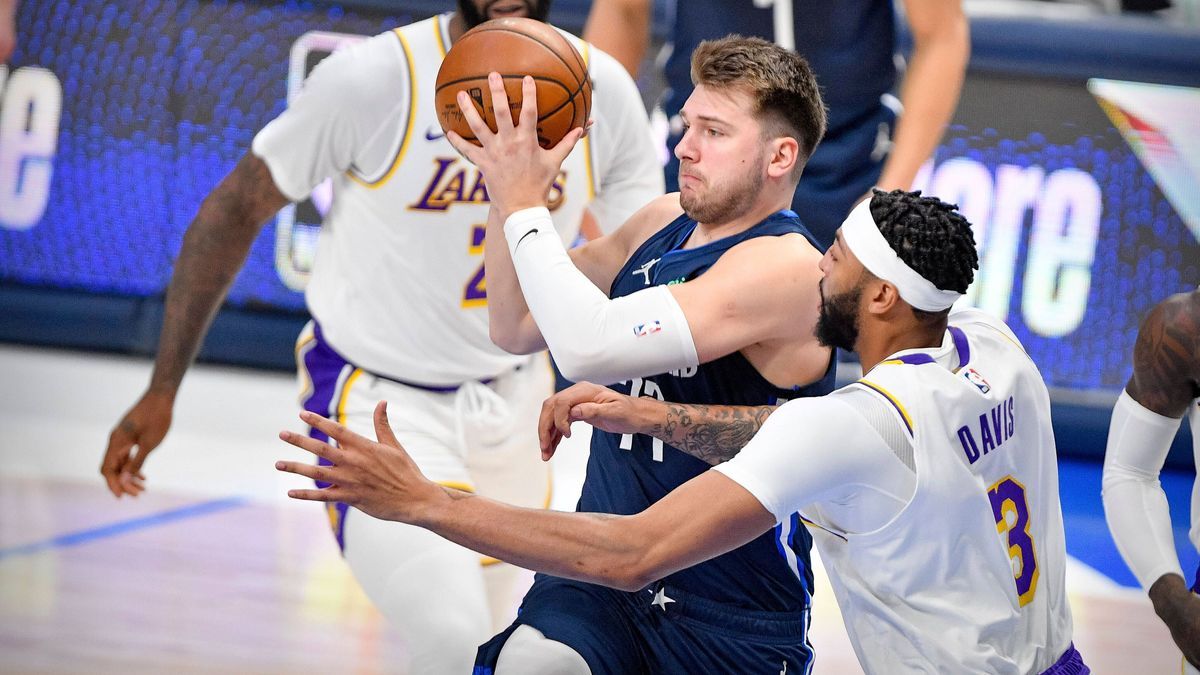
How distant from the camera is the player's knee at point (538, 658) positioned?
288cm

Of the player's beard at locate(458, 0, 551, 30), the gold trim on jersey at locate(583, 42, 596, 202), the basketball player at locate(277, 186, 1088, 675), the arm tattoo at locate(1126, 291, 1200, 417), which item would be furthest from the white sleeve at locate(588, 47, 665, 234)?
the arm tattoo at locate(1126, 291, 1200, 417)

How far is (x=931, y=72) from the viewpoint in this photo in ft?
17.5

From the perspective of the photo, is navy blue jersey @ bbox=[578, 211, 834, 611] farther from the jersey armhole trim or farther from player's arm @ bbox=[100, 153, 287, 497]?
player's arm @ bbox=[100, 153, 287, 497]

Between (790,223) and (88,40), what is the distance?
6020 millimetres

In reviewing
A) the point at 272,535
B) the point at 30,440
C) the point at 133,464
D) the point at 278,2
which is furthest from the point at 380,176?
the point at 278,2

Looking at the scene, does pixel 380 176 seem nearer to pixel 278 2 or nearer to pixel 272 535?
pixel 272 535

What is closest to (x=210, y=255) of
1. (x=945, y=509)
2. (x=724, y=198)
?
(x=724, y=198)

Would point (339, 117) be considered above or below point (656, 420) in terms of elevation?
above

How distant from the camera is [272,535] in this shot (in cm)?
602

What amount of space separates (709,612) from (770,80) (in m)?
1.15

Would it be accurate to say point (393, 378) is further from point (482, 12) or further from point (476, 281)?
point (482, 12)

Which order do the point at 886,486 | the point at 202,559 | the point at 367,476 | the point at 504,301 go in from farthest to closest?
the point at 202,559 → the point at 504,301 → the point at 886,486 → the point at 367,476

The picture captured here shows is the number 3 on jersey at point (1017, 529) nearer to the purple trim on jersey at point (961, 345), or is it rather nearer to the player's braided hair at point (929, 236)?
the purple trim on jersey at point (961, 345)

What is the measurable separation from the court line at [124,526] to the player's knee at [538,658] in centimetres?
329
